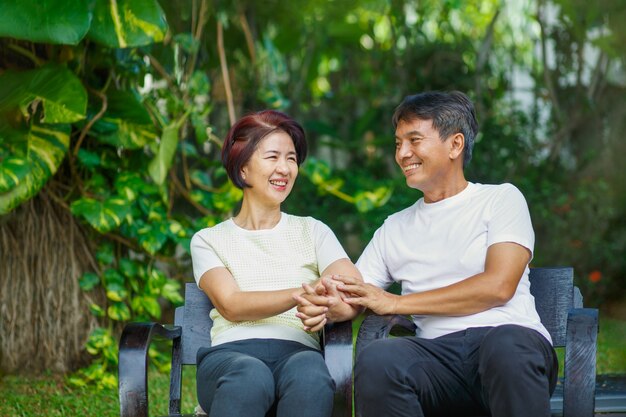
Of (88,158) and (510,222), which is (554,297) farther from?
(88,158)

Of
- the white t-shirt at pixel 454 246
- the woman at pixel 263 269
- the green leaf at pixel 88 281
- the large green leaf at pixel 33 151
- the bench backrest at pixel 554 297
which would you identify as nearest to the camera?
the woman at pixel 263 269

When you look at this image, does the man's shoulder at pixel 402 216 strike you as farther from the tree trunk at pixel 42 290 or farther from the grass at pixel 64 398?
the tree trunk at pixel 42 290

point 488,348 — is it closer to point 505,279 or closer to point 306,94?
point 505,279

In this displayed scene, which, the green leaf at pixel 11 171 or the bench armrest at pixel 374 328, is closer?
the bench armrest at pixel 374 328

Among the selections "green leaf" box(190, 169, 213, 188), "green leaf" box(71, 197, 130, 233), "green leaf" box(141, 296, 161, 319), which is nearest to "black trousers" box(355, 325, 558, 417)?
"green leaf" box(71, 197, 130, 233)

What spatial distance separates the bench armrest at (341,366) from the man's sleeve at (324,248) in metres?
0.35

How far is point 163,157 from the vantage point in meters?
4.73

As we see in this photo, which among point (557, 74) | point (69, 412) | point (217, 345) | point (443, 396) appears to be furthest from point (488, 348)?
point (557, 74)

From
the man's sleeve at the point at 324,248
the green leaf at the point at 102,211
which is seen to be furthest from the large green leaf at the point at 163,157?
the man's sleeve at the point at 324,248

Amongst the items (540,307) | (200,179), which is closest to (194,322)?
(540,307)

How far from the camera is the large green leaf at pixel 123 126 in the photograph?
4.68 meters

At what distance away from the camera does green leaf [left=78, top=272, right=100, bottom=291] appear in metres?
4.97

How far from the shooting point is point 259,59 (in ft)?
25.6

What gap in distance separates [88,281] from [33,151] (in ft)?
2.94
